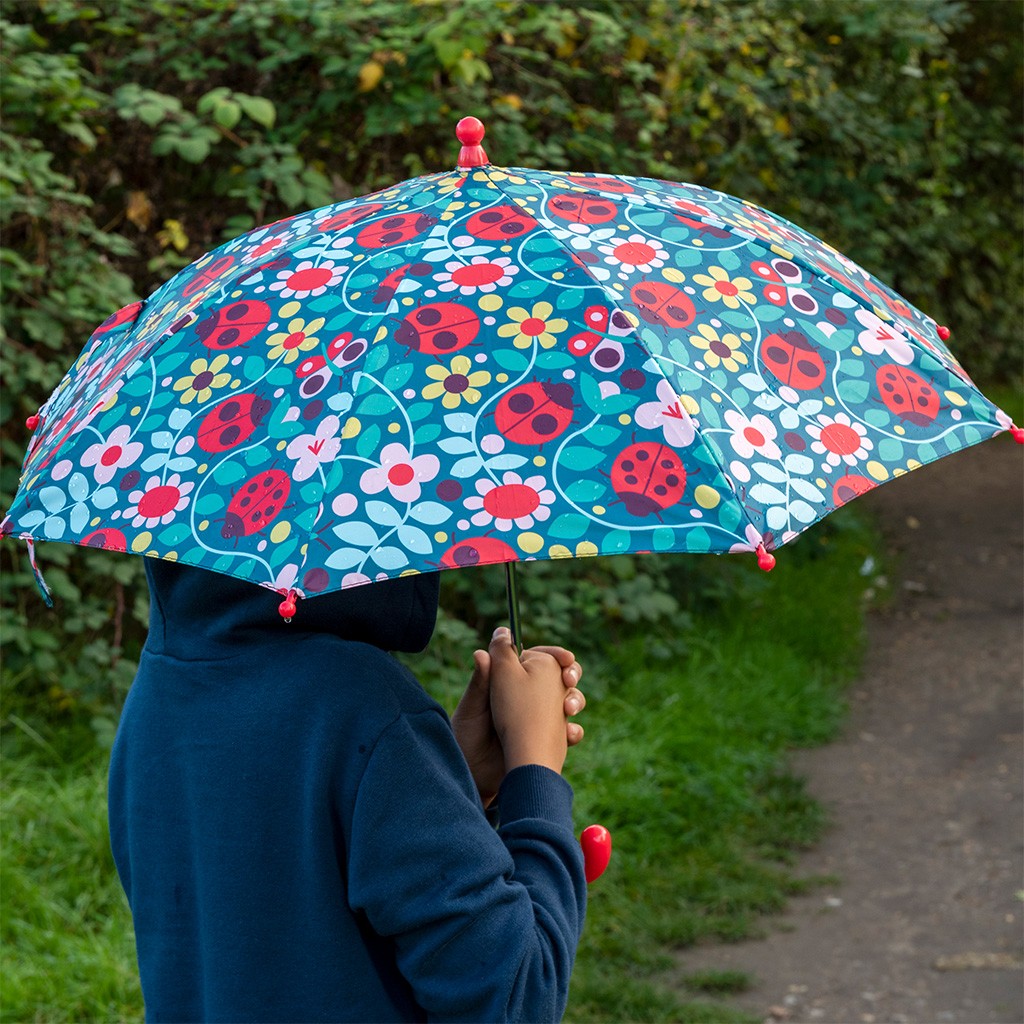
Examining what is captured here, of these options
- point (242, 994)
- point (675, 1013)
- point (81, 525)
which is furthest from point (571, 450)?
point (675, 1013)

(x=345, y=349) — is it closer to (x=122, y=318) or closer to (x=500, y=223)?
(x=500, y=223)

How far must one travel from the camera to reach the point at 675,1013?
3512mm

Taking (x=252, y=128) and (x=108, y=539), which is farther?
(x=252, y=128)

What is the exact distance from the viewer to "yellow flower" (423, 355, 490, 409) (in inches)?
54.9

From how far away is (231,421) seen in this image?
1459 mm

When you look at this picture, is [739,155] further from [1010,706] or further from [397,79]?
[1010,706]

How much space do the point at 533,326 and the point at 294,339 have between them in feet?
0.90

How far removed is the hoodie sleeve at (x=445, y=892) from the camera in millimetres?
1357

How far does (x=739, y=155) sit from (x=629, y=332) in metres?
5.37

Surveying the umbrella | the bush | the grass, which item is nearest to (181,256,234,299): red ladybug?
the umbrella

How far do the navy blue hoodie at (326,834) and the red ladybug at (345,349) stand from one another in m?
0.25

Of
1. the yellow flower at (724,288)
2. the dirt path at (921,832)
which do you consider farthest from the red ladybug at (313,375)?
the dirt path at (921,832)

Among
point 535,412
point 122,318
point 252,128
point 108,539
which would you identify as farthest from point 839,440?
point 252,128

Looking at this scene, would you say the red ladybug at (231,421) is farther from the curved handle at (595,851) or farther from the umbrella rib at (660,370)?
the curved handle at (595,851)
